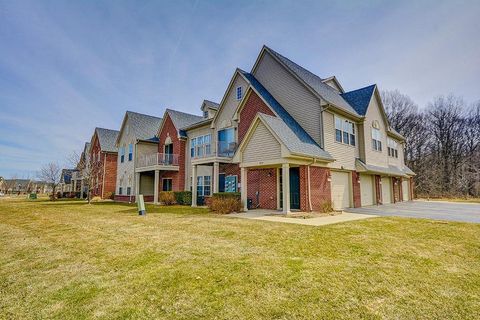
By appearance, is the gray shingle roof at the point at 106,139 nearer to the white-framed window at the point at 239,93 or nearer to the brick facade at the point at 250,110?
the white-framed window at the point at 239,93

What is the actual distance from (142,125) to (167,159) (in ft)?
25.2

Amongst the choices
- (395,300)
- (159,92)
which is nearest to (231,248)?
(395,300)

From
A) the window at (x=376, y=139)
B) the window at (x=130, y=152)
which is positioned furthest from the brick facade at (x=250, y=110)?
the window at (x=130, y=152)

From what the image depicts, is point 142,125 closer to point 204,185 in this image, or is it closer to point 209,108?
point 209,108

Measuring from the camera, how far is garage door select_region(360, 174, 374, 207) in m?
19.3

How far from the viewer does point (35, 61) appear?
46.9 feet

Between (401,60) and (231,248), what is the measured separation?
14902 mm

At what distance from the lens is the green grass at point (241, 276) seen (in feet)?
11.3

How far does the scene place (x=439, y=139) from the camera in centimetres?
4116

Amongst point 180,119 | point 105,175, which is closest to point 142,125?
point 180,119

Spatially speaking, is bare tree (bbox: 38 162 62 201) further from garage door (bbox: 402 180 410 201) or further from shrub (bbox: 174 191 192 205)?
garage door (bbox: 402 180 410 201)

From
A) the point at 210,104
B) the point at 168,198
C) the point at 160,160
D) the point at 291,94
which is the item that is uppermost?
the point at 210,104

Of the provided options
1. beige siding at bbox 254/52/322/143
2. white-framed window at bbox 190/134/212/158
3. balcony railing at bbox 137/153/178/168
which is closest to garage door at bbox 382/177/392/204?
beige siding at bbox 254/52/322/143

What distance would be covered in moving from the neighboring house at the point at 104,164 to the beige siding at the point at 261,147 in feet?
77.8
